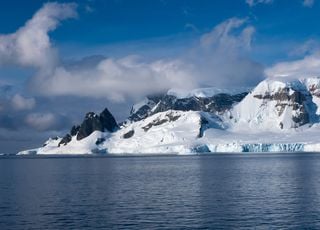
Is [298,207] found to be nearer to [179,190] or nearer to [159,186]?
[179,190]

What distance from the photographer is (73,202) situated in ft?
254

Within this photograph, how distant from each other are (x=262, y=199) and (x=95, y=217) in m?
26.0

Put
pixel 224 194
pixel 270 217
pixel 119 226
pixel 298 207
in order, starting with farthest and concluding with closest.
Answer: pixel 224 194 < pixel 298 207 < pixel 270 217 < pixel 119 226

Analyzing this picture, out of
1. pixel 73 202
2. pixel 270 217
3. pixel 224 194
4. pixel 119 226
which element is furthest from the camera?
pixel 224 194

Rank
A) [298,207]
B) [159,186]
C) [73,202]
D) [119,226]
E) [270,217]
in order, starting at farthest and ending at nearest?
[159,186], [73,202], [298,207], [270,217], [119,226]

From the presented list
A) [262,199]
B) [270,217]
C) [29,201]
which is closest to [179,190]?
[262,199]

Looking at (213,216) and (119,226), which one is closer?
(119,226)

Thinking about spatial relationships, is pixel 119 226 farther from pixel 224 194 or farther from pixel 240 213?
pixel 224 194

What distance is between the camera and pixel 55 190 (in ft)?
317

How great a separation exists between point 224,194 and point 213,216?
2278cm

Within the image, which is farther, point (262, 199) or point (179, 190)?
point (179, 190)

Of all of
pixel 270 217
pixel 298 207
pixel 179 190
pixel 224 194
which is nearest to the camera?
pixel 270 217

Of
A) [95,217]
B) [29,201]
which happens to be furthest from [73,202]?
[95,217]

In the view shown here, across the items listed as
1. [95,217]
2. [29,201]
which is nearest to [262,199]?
[95,217]
